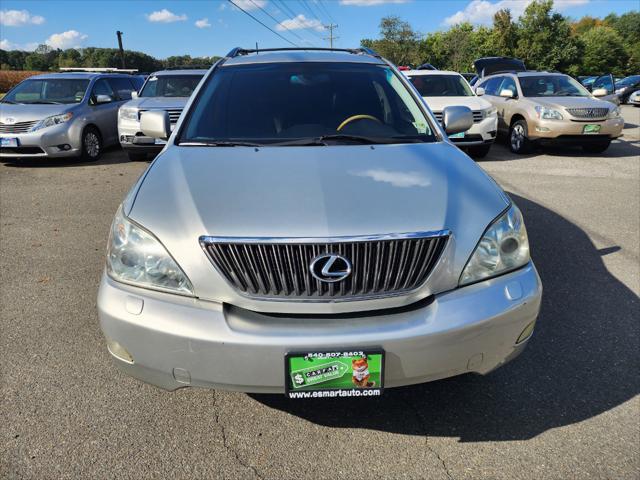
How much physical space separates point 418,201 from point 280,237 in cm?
64

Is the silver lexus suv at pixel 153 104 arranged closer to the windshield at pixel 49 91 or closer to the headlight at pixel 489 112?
the windshield at pixel 49 91

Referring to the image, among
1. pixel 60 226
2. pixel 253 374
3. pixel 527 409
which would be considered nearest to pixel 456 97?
pixel 60 226

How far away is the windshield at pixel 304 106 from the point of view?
9.74 ft

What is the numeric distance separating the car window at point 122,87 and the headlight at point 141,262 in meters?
9.70

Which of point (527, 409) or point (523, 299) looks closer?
point (523, 299)

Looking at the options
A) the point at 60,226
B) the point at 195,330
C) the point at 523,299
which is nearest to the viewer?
the point at 195,330

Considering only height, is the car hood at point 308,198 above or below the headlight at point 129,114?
below

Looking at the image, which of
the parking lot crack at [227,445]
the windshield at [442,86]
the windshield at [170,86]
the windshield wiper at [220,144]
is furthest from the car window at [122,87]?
the parking lot crack at [227,445]

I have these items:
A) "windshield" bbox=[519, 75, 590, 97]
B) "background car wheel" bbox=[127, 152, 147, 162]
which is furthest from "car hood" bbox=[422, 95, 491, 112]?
"background car wheel" bbox=[127, 152, 147, 162]

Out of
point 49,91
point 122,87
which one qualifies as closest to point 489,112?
point 122,87

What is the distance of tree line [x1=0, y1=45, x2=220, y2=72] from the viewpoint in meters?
60.7

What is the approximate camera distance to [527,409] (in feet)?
7.84

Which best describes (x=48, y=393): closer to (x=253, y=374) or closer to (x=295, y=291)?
(x=253, y=374)

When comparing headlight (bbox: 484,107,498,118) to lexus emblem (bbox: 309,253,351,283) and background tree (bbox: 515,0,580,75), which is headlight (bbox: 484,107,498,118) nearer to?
lexus emblem (bbox: 309,253,351,283)
